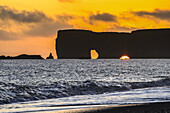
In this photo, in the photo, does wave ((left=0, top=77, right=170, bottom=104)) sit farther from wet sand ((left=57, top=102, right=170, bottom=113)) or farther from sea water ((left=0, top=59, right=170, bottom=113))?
wet sand ((left=57, top=102, right=170, bottom=113))

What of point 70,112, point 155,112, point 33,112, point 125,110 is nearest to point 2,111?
point 33,112

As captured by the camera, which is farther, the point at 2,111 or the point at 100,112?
the point at 2,111

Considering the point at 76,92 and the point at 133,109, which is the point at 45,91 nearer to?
the point at 76,92

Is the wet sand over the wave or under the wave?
over

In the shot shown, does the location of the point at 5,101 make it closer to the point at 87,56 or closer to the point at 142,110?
the point at 142,110

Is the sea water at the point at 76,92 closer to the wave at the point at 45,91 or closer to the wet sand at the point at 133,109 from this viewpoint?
the wave at the point at 45,91

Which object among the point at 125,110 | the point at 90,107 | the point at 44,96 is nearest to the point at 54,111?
the point at 90,107

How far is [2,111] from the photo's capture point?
10.6 metres

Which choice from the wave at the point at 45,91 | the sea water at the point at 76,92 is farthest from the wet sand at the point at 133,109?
the wave at the point at 45,91

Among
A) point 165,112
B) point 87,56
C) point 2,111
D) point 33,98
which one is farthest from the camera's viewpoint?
point 87,56

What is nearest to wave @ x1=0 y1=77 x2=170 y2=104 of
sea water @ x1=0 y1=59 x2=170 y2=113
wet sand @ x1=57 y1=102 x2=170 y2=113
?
sea water @ x1=0 y1=59 x2=170 y2=113

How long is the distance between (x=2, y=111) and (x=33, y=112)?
1.36 m

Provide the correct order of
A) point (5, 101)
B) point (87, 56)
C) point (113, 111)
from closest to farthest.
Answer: point (113, 111), point (5, 101), point (87, 56)

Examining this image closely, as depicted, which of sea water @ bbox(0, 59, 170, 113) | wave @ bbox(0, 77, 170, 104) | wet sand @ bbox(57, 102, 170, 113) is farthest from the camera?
wave @ bbox(0, 77, 170, 104)
